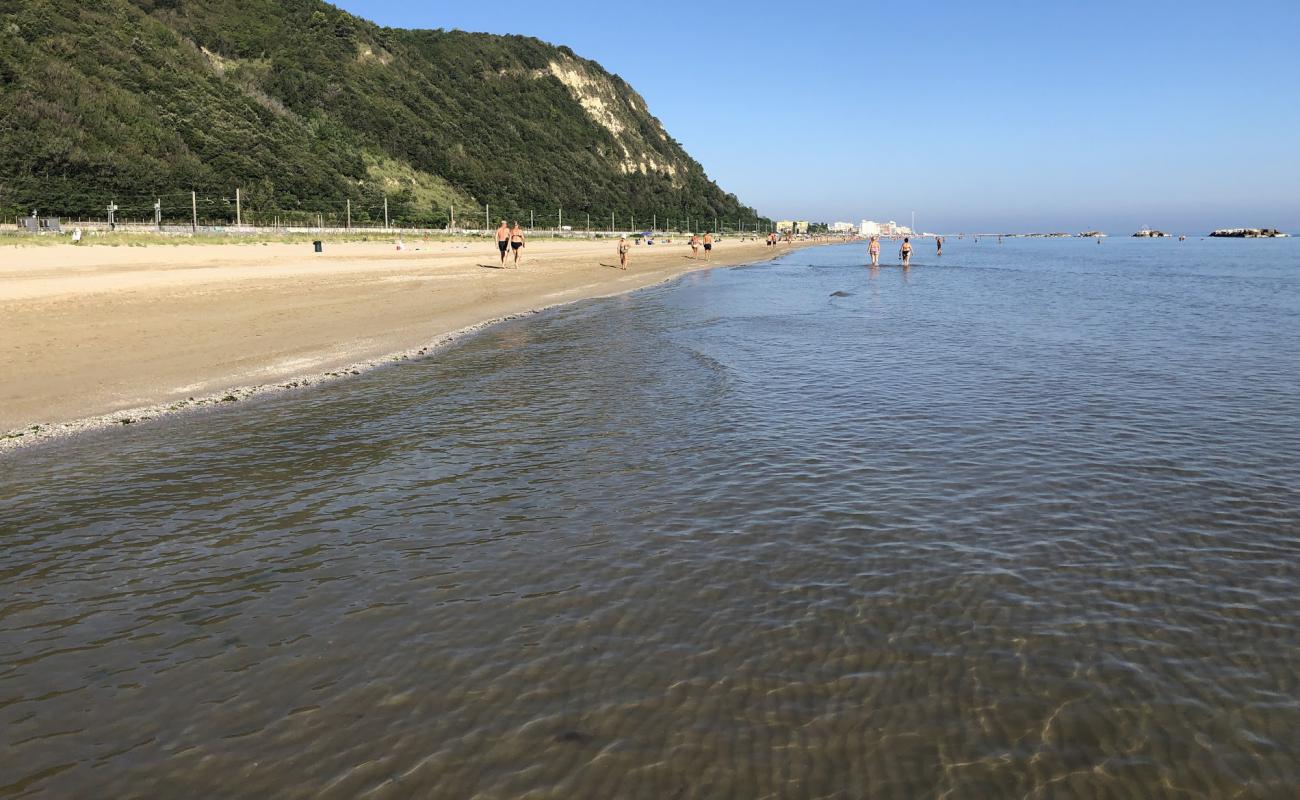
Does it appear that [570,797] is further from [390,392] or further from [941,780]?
[390,392]

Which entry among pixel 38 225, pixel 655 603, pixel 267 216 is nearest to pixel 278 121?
pixel 267 216

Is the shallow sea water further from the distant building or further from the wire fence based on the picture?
the wire fence

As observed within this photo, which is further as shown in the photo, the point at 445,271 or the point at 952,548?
the point at 445,271

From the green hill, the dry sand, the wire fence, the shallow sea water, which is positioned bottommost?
the shallow sea water

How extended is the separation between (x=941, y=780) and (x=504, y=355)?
14310mm

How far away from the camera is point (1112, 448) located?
31.5 ft

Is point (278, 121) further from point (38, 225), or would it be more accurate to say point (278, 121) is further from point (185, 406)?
point (185, 406)

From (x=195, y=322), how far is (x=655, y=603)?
1718cm

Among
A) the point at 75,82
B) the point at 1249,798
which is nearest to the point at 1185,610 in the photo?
the point at 1249,798

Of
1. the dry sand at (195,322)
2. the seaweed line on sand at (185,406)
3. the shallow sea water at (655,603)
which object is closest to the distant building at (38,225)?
the dry sand at (195,322)

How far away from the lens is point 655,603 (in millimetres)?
5422

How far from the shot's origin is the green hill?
73.1 m

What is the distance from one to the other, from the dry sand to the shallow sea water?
5.75ft

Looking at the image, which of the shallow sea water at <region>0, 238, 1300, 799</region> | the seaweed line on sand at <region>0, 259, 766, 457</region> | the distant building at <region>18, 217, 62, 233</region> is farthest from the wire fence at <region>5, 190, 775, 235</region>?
the shallow sea water at <region>0, 238, 1300, 799</region>
